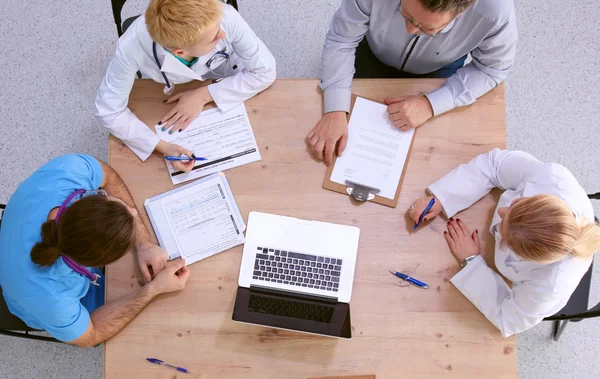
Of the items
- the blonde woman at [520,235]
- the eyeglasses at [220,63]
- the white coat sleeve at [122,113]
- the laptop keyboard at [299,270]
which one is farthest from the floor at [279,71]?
the laptop keyboard at [299,270]

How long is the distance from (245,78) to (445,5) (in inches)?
24.6

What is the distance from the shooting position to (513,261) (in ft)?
4.42

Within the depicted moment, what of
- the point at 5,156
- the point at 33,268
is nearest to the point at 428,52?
the point at 33,268

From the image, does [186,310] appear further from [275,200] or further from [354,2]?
[354,2]

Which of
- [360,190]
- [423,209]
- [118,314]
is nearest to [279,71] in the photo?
[360,190]

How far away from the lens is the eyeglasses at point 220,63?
1513 mm

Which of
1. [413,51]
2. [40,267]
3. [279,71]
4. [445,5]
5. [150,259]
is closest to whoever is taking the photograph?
[445,5]

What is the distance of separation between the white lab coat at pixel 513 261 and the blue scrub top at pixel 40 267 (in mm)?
1058

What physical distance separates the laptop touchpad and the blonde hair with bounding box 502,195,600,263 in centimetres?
53

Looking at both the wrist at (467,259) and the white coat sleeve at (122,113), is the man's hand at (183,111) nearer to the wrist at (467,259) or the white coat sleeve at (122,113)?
the white coat sleeve at (122,113)

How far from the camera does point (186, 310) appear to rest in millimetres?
1377

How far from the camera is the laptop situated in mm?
1346

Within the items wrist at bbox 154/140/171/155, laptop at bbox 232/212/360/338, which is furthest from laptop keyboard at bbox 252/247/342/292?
wrist at bbox 154/140/171/155

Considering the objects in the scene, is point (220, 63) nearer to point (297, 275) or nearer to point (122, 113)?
point (122, 113)
